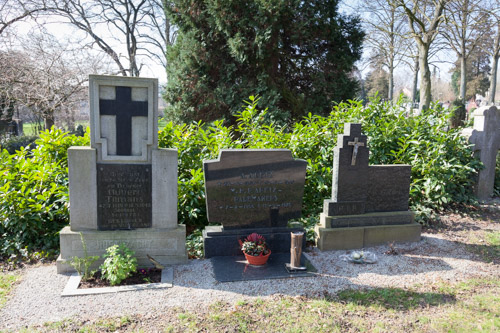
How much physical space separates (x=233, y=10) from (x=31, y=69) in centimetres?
818

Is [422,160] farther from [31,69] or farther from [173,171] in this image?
[31,69]

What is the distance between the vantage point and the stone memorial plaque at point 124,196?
15.5 ft

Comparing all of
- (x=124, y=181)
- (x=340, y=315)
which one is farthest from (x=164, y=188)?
(x=340, y=315)

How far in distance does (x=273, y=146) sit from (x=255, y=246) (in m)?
2.26

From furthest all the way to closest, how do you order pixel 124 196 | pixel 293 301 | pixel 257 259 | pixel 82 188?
1. pixel 257 259
2. pixel 124 196
3. pixel 82 188
4. pixel 293 301

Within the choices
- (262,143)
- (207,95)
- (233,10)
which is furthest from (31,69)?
(262,143)

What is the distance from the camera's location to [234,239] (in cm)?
530

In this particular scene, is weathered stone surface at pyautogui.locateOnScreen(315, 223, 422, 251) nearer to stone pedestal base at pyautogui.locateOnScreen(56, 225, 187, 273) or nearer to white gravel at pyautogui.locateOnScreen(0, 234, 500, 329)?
white gravel at pyautogui.locateOnScreen(0, 234, 500, 329)

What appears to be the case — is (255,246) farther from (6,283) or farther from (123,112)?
(6,283)

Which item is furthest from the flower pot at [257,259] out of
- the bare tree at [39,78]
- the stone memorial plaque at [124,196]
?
the bare tree at [39,78]

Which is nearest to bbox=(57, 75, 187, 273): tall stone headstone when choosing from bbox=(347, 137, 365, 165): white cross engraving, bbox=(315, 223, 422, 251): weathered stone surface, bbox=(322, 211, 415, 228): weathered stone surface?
bbox=(315, 223, 422, 251): weathered stone surface

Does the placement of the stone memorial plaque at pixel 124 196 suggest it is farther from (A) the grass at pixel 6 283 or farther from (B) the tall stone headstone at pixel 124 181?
(A) the grass at pixel 6 283

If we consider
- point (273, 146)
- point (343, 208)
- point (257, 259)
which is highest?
point (273, 146)

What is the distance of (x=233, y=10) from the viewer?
10531 millimetres
